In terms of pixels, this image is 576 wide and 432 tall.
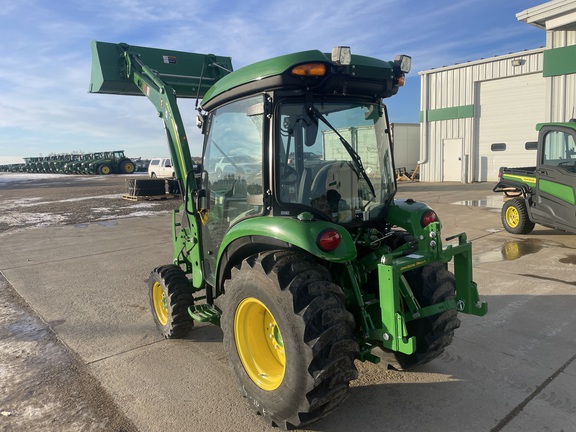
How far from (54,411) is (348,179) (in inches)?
109

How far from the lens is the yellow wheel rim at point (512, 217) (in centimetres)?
941

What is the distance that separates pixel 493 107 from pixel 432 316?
19362 mm

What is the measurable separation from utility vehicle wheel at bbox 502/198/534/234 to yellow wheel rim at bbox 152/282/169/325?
7.71 meters

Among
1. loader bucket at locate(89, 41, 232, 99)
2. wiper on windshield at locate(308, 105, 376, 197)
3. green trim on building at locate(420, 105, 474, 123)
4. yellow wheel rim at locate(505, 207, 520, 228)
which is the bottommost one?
yellow wheel rim at locate(505, 207, 520, 228)

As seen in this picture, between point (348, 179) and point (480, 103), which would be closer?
point (348, 179)

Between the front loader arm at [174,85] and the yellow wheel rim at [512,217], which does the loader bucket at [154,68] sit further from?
the yellow wheel rim at [512,217]

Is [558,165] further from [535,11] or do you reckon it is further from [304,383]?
[535,11]

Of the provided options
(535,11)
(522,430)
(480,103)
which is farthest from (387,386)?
(480,103)

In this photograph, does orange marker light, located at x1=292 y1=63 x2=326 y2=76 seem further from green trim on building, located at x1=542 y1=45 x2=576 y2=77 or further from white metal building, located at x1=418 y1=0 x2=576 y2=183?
green trim on building, located at x1=542 y1=45 x2=576 y2=77

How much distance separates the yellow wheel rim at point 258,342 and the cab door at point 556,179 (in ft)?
22.9

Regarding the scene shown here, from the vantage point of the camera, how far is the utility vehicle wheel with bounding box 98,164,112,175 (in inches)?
1813

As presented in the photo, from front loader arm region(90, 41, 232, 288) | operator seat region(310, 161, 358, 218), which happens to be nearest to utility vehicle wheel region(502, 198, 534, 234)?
front loader arm region(90, 41, 232, 288)

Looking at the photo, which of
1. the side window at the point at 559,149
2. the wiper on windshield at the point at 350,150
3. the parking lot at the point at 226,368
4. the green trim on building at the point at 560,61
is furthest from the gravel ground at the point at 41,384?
the green trim on building at the point at 560,61

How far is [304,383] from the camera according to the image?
A: 8.60ft
